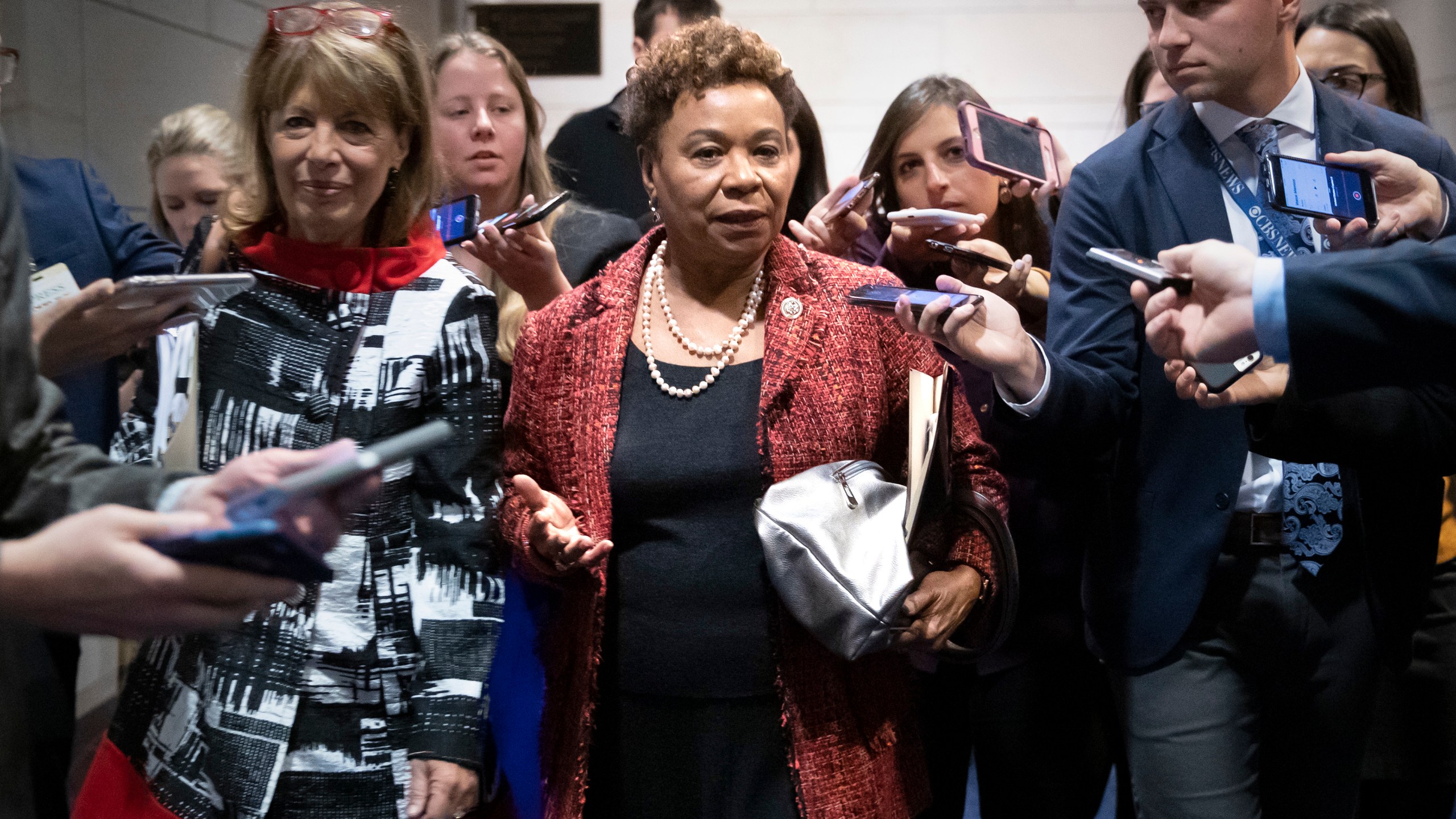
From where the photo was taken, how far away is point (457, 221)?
2.21m

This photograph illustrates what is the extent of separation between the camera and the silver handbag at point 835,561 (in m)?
1.63

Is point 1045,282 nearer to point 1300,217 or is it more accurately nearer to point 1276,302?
point 1300,217

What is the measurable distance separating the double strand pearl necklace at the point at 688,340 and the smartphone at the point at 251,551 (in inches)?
35.2

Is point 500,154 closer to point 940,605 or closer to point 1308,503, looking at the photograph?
point 940,605

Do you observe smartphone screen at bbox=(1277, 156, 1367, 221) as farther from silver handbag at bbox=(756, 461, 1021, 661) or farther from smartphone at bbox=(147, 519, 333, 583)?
smartphone at bbox=(147, 519, 333, 583)

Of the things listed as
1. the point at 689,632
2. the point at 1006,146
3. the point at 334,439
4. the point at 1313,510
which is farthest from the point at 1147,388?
the point at 334,439

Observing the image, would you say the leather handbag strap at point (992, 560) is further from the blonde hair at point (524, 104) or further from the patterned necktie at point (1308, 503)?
the blonde hair at point (524, 104)

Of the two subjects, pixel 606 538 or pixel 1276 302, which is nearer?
pixel 1276 302

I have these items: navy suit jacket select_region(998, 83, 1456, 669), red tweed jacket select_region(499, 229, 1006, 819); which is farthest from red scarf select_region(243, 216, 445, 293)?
navy suit jacket select_region(998, 83, 1456, 669)

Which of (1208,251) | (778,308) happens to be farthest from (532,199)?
(1208,251)

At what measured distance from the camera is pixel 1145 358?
72.0 inches

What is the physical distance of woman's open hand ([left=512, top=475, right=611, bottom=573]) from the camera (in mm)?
1667

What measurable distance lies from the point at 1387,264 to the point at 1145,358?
0.51 m

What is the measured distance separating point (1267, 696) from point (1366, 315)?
0.72m
